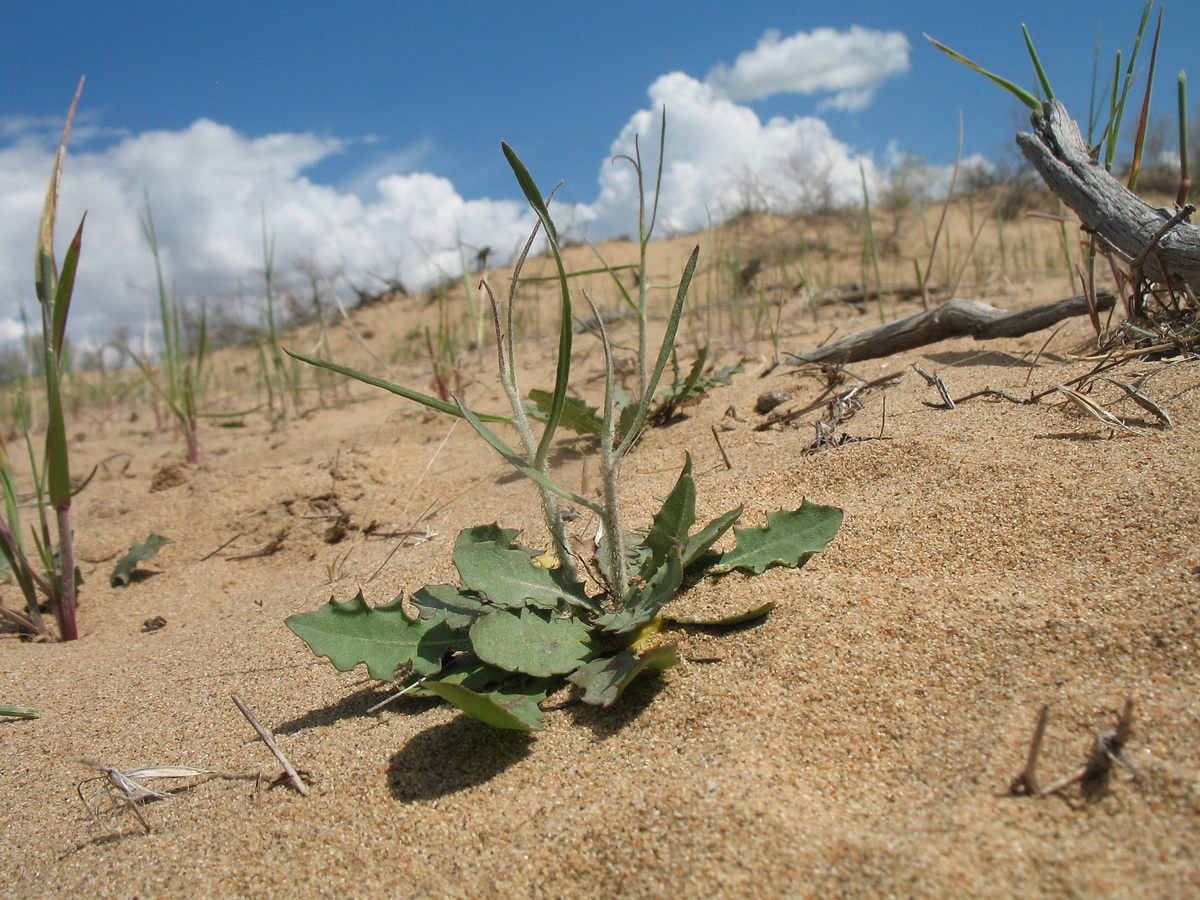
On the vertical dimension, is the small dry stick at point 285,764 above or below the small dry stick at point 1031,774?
below

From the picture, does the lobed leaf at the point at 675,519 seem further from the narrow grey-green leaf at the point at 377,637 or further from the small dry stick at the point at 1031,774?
the small dry stick at the point at 1031,774

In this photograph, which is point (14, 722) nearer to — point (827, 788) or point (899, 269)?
point (827, 788)

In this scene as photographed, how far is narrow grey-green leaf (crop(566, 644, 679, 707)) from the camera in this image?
0.98 m

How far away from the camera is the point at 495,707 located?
0.92 m

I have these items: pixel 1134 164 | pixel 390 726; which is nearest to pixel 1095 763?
pixel 390 726

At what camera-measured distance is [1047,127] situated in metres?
2.12

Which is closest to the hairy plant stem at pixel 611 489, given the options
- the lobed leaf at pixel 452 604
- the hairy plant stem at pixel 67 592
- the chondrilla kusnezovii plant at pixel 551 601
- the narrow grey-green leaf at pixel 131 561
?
the chondrilla kusnezovii plant at pixel 551 601

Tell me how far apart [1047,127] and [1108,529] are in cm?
150

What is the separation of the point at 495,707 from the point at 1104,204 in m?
2.03

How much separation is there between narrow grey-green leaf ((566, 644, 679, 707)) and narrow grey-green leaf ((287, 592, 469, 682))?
0.24 m

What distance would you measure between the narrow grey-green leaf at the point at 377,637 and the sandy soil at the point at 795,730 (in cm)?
8

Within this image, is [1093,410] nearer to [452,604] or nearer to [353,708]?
[452,604]

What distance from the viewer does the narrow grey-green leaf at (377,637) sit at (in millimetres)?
1143

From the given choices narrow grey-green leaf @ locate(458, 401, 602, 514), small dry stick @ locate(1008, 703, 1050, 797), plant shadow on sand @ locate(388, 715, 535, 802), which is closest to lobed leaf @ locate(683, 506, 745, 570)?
narrow grey-green leaf @ locate(458, 401, 602, 514)
